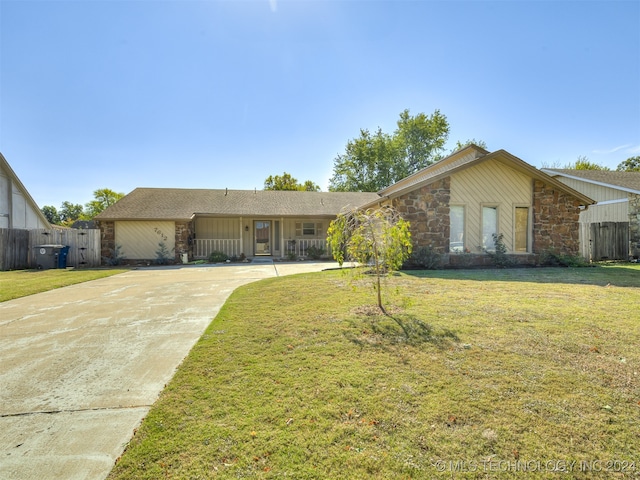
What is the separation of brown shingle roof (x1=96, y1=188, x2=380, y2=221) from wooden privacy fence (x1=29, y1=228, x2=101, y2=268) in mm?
1126

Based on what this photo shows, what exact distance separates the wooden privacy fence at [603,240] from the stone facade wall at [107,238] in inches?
889

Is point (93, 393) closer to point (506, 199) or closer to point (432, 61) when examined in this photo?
point (506, 199)

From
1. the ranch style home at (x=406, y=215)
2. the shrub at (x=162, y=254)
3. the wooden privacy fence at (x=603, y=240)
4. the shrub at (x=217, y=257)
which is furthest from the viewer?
the shrub at (x=217, y=257)

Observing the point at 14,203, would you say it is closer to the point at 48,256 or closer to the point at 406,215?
the point at 48,256

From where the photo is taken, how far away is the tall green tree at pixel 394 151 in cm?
3322

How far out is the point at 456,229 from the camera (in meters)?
10.9

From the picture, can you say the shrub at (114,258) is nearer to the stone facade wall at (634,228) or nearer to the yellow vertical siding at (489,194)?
the yellow vertical siding at (489,194)

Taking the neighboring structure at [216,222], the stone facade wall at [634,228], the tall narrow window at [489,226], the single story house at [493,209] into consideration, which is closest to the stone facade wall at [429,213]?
the single story house at [493,209]

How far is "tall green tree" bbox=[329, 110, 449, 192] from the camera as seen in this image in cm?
3322

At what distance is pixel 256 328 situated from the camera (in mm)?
4266

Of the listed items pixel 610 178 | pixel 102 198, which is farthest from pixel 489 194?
pixel 102 198

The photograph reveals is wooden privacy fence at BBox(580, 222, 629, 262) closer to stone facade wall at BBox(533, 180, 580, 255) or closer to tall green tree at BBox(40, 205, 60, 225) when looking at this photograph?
stone facade wall at BBox(533, 180, 580, 255)

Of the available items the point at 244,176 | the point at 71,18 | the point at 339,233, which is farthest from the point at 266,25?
the point at 244,176

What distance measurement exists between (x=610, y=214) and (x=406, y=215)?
541 inches
